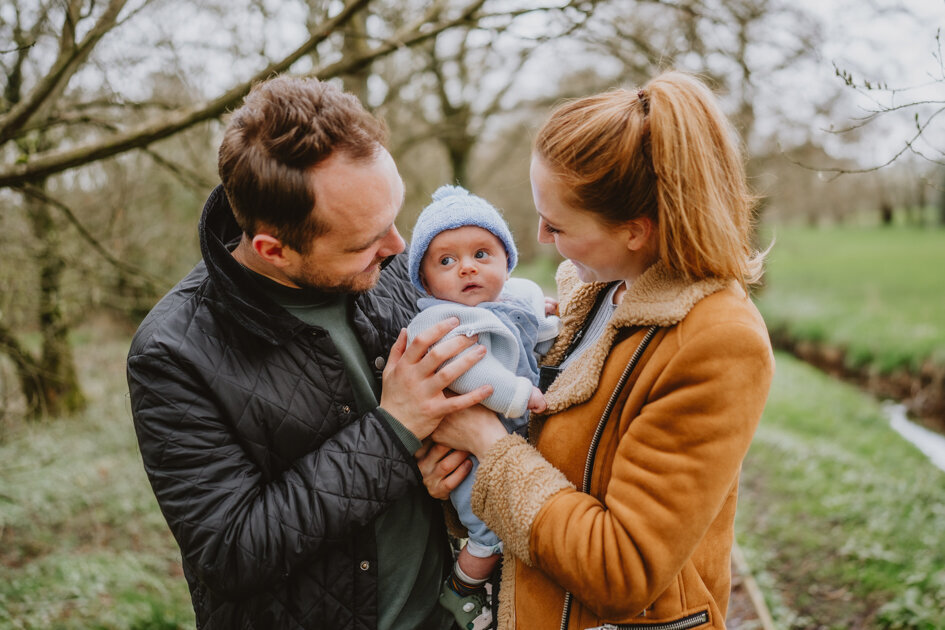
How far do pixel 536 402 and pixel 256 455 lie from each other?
824 millimetres

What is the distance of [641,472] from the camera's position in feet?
4.88

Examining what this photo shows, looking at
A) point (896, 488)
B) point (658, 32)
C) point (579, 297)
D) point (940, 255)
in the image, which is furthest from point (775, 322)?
point (579, 297)

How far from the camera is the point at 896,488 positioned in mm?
6707

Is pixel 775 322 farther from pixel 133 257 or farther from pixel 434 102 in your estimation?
pixel 133 257

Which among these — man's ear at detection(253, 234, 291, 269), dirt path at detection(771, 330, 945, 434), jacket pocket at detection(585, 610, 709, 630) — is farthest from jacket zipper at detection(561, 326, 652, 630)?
dirt path at detection(771, 330, 945, 434)

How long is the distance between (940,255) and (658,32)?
25020 mm

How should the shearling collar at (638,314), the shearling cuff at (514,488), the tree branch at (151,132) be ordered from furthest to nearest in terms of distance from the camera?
the tree branch at (151,132), the shearling cuff at (514,488), the shearling collar at (638,314)

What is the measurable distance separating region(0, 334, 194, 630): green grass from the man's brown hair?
223 cm

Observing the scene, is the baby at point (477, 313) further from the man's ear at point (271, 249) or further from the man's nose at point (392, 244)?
the man's ear at point (271, 249)

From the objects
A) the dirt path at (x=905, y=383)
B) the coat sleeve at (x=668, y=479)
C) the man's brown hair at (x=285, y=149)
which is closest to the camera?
the coat sleeve at (x=668, y=479)

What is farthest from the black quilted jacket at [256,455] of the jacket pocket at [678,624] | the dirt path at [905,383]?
the dirt path at [905,383]

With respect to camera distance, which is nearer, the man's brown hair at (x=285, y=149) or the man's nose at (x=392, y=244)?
the man's brown hair at (x=285, y=149)

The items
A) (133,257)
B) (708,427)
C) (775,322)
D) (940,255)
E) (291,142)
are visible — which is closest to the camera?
(708,427)

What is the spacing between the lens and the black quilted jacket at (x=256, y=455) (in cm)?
Result: 171
